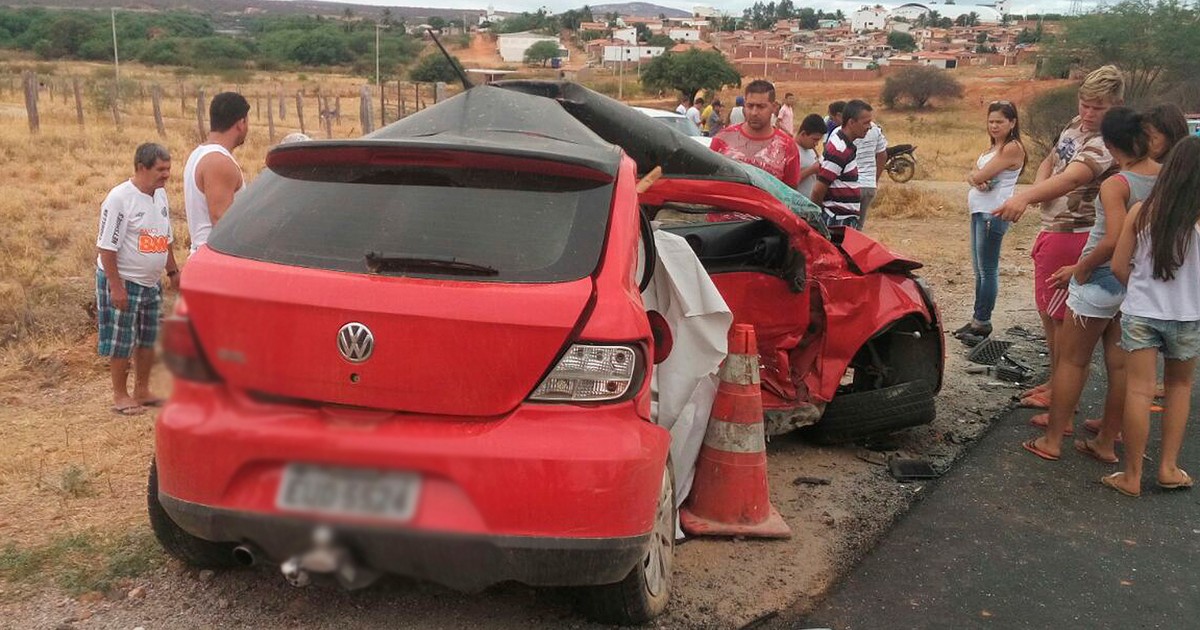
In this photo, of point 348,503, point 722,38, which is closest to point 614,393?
point 348,503

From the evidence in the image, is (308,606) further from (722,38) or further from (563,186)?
(722,38)

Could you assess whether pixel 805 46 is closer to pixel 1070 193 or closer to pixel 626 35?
pixel 626 35

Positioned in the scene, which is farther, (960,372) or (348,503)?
(960,372)

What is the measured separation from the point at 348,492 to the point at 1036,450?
4.26 meters

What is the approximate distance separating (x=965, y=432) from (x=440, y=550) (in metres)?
4.06

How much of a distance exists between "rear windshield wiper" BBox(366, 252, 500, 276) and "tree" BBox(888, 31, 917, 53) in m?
146

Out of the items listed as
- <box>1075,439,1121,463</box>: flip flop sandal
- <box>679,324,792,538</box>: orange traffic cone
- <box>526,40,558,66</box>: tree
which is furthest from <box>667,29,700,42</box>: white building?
<box>679,324,792,538</box>: orange traffic cone

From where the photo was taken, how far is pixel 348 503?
2.12m

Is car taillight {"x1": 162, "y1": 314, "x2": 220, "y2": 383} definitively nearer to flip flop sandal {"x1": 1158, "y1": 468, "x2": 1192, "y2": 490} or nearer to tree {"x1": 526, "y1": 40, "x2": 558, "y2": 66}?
flip flop sandal {"x1": 1158, "y1": 468, "x2": 1192, "y2": 490}

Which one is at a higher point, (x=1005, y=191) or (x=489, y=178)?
(x=489, y=178)

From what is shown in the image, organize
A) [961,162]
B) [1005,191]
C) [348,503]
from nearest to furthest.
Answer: [348,503] → [1005,191] → [961,162]

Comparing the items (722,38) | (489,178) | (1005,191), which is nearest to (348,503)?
(489,178)

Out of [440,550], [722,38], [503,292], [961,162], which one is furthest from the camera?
[722,38]

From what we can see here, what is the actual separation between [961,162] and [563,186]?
27373 millimetres
